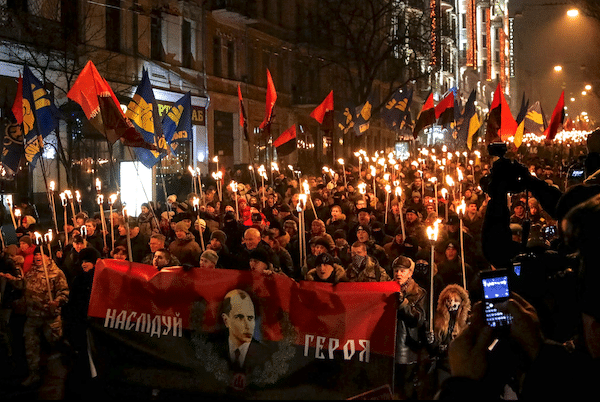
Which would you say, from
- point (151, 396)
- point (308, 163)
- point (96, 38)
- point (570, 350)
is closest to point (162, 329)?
point (151, 396)

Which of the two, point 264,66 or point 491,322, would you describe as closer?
point 491,322

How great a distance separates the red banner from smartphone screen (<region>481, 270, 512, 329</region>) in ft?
9.15

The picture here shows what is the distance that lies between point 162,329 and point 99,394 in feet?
3.40

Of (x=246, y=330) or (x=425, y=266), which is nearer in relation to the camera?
(x=246, y=330)

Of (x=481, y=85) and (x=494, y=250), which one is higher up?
(x=481, y=85)

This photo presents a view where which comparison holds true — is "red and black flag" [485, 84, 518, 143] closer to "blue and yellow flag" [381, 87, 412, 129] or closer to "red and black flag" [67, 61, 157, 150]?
"blue and yellow flag" [381, 87, 412, 129]

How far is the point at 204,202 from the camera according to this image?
560 inches

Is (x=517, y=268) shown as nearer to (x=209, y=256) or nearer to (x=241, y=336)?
(x=241, y=336)

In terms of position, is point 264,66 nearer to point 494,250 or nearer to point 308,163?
point 308,163

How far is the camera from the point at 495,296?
258 cm

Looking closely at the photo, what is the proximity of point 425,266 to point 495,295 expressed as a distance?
191 inches

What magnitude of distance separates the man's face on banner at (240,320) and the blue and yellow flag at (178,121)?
9406mm

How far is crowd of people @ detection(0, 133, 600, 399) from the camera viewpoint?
93.2 inches

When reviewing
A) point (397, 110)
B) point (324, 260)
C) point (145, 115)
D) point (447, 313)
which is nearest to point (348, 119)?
point (397, 110)
